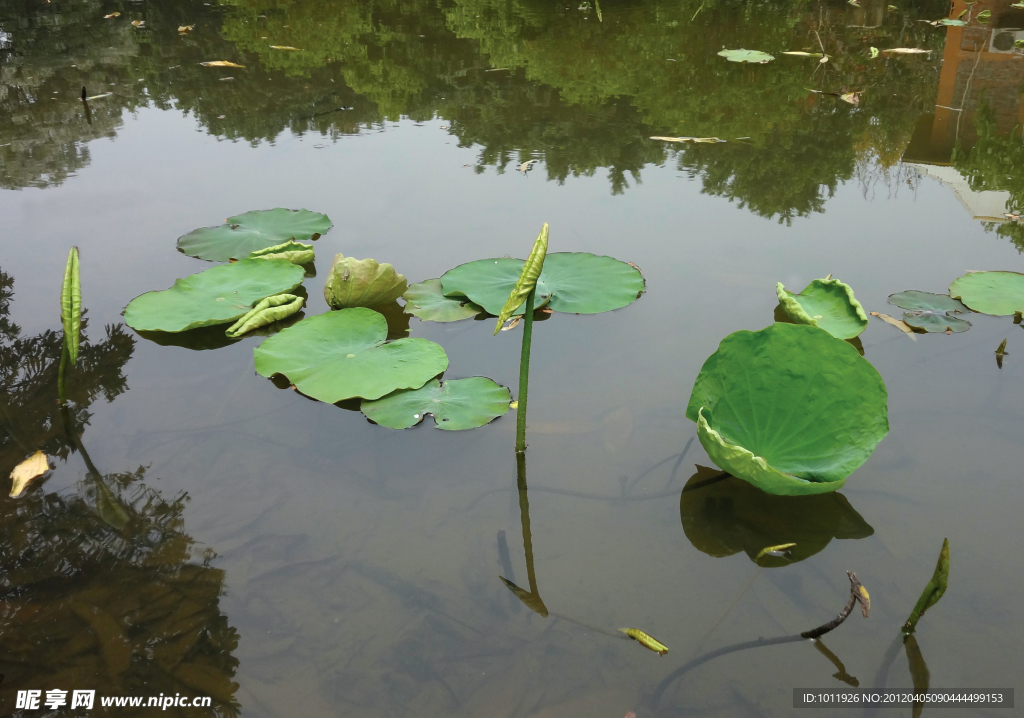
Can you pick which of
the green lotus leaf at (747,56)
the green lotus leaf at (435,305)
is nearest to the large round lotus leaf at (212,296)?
the green lotus leaf at (435,305)

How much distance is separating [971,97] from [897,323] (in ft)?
8.52

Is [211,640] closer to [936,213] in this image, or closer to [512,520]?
[512,520]

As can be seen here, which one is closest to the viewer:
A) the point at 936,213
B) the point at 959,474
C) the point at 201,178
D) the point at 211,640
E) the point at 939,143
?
the point at 211,640

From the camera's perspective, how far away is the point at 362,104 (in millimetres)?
3641

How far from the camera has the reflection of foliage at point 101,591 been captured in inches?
40.5

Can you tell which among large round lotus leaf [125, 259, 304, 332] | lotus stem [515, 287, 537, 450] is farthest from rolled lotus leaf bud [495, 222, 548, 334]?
large round lotus leaf [125, 259, 304, 332]

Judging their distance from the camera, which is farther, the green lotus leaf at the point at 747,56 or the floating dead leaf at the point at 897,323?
the green lotus leaf at the point at 747,56

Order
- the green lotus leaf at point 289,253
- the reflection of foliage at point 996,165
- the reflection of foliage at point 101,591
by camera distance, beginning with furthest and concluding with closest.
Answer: the reflection of foliage at point 996,165
the green lotus leaf at point 289,253
the reflection of foliage at point 101,591

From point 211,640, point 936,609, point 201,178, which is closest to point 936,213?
point 936,609

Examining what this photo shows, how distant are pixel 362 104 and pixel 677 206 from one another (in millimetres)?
1983

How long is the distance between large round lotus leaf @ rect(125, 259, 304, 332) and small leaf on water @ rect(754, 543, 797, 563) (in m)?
1.42

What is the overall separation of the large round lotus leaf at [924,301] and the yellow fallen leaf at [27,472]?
2.18 meters

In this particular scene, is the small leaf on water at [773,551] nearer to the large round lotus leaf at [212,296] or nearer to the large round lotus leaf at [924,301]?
the large round lotus leaf at [924,301]

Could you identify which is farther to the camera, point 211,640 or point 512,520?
point 512,520
